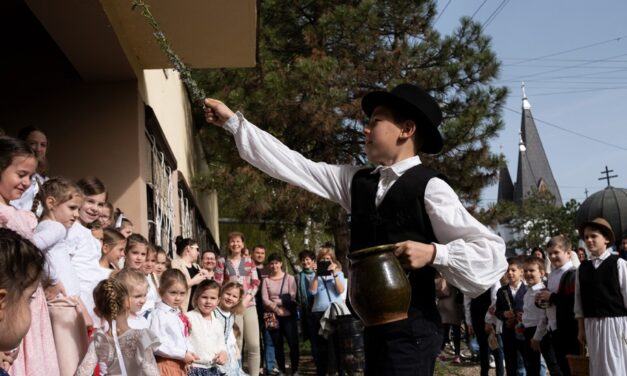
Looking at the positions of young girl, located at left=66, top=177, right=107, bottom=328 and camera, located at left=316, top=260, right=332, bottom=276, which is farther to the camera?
camera, located at left=316, top=260, right=332, bottom=276

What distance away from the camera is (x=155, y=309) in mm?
6766

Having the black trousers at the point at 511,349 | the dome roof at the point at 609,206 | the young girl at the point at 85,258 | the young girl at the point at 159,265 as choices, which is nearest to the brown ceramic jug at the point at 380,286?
the young girl at the point at 85,258

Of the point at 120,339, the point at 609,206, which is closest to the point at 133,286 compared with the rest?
the point at 120,339

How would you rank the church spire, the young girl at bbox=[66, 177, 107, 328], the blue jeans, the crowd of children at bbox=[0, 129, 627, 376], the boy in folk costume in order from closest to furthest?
the boy in folk costume, the crowd of children at bbox=[0, 129, 627, 376], the young girl at bbox=[66, 177, 107, 328], the blue jeans, the church spire

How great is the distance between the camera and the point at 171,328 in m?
6.61

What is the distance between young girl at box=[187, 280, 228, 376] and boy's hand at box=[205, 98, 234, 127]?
3837 mm

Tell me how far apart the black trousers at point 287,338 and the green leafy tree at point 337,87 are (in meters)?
4.10

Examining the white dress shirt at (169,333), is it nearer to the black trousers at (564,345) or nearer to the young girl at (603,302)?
the young girl at (603,302)

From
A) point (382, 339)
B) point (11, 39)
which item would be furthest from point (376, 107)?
point (11, 39)

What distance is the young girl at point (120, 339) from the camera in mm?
4895

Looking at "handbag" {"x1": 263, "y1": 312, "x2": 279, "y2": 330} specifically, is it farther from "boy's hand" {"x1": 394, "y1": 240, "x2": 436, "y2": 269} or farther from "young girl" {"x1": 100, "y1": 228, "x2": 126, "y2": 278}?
"boy's hand" {"x1": 394, "y1": 240, "x2": 436, "y2": 269}

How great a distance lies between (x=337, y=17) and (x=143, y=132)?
24.2 ft

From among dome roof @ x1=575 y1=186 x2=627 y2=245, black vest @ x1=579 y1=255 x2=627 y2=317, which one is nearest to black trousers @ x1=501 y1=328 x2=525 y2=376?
black vest @ x1=579 y1=255 x2=627 y2=317

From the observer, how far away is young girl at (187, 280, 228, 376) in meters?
7.51
